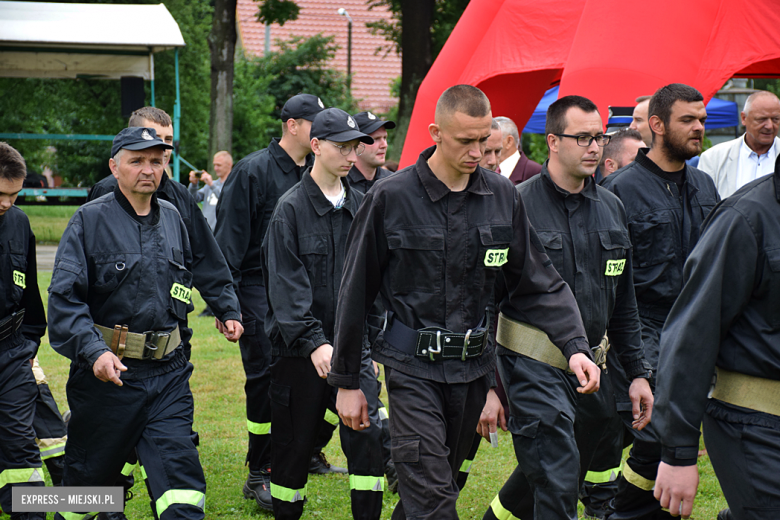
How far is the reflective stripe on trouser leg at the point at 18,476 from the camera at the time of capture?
4.86 meters

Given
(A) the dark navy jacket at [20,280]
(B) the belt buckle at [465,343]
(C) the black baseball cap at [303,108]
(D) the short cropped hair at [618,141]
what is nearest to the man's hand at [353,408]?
(B) the belt buckle at [465,343]

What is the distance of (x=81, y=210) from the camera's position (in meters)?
4.43

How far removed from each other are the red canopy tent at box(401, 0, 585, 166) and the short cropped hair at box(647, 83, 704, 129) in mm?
5743

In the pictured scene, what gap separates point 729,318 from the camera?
2826 millimetres

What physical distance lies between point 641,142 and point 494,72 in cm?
462

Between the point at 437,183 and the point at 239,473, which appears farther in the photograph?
the point at 239,473

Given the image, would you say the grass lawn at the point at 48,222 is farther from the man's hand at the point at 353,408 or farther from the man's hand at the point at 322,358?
the man's hand at the point at 353,408

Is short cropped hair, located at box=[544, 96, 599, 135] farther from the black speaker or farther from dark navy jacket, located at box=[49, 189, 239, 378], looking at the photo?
the black speaker

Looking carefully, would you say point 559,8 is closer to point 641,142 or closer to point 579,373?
point 641,142

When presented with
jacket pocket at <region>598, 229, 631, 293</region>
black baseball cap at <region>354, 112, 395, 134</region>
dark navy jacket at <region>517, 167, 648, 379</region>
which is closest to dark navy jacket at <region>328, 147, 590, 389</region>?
dark navy jacket at <region>517, 167, 648, 379</region>

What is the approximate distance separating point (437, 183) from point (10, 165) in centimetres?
261

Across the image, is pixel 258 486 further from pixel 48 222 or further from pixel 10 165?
pixel 48 222

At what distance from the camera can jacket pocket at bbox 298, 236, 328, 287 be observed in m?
4.98

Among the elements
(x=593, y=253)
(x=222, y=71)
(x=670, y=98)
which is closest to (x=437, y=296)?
(x=593, y=253)
